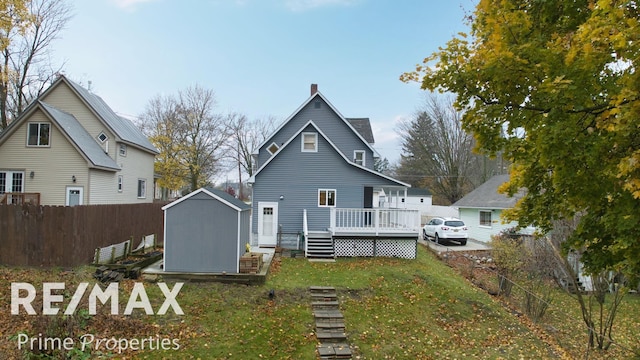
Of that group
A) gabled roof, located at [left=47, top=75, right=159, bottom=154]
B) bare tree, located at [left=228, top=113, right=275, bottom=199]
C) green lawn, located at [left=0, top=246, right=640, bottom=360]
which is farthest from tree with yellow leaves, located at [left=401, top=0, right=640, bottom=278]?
bare tree, located at [left=228, top=113, right=275, bottom=199]

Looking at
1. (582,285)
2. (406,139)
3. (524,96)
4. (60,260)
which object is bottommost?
(582,285)

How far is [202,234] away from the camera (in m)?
11.4

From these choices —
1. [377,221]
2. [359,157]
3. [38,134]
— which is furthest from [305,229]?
[38,134]

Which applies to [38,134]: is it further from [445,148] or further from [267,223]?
[445,148]

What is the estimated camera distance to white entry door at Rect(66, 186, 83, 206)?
17656mm

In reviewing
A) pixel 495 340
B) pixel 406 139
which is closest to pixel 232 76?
pixel 495 340

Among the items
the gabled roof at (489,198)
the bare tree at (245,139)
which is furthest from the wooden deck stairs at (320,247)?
the bare tree at (245,139)

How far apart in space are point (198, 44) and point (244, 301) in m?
12.9

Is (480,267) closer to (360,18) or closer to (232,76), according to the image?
(360,18)

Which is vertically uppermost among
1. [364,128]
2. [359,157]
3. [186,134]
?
[186,134]

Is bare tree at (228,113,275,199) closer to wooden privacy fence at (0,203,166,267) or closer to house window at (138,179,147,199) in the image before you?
house window at (138,179,147,199)

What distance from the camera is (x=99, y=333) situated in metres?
7.35

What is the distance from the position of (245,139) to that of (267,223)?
2985 centimetres

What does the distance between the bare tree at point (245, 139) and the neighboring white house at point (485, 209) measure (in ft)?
88.4
